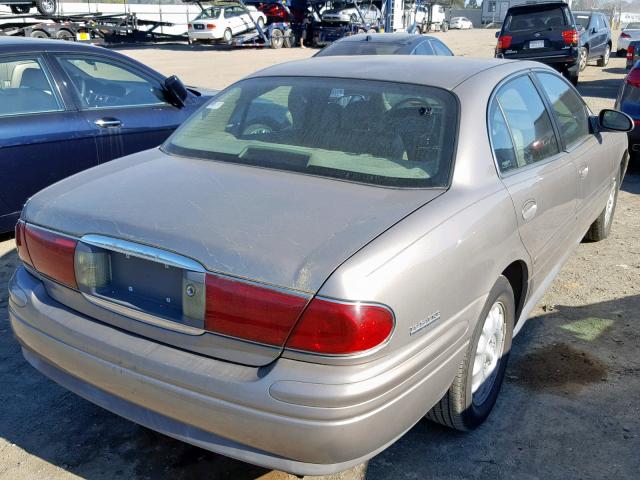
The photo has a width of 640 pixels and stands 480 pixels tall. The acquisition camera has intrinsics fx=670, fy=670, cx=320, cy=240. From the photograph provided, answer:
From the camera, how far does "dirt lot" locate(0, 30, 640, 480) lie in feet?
9.15

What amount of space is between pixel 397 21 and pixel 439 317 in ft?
86.2

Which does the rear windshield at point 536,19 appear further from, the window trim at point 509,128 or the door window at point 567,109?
the window trim at point 509,128

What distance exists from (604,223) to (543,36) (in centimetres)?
1045

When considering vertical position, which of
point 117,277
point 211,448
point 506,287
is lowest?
point 211,448

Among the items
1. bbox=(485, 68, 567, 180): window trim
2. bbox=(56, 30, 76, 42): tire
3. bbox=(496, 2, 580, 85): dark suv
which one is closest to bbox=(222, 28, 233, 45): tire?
bbox=(56, 30, 76, 42): tire

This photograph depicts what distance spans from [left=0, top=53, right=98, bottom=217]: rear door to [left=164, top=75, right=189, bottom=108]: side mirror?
2.67 ft

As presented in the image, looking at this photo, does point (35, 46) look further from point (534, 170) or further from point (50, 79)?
point (534, 170)

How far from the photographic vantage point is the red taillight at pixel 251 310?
2.13 m

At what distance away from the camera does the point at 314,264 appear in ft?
7.06

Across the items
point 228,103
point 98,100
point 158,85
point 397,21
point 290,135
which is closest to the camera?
point 290,135

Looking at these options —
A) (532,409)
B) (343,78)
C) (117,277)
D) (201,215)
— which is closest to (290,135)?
(343,78)

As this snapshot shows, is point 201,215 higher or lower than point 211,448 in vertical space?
higher

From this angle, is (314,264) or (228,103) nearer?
(314,264)

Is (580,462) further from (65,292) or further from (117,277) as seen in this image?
(65,292)
